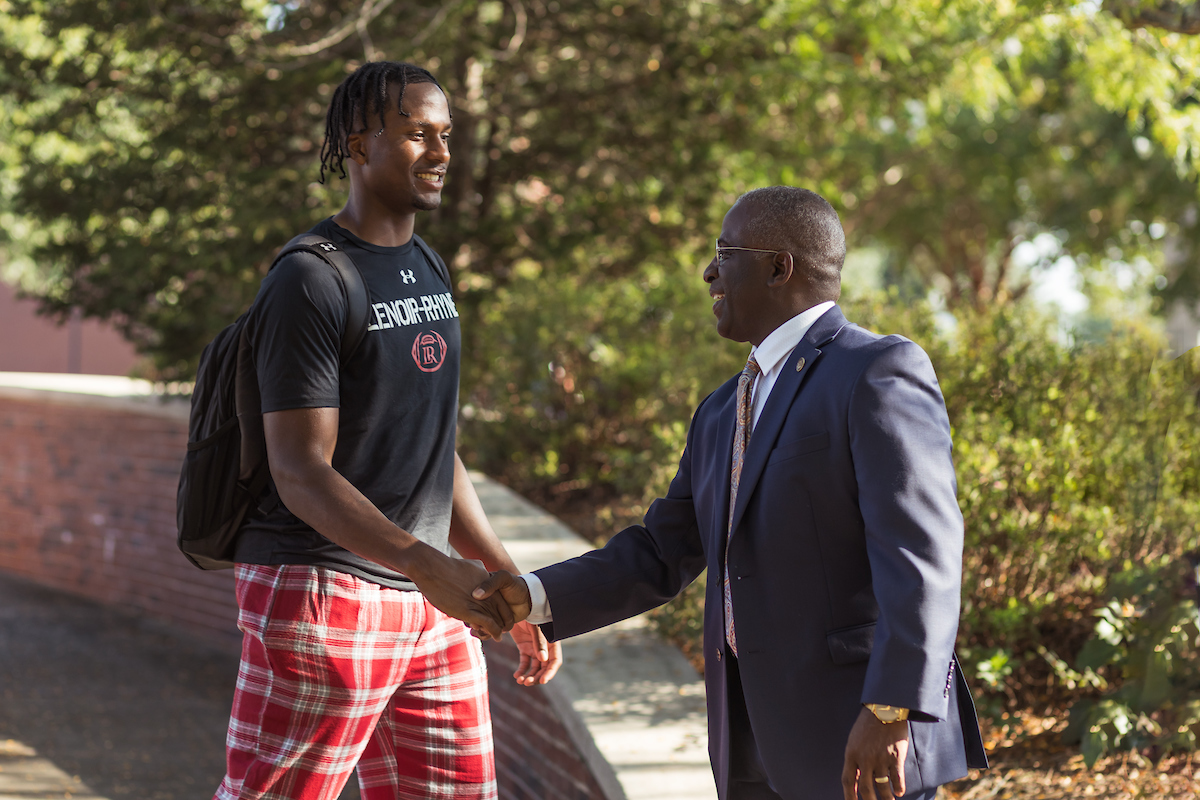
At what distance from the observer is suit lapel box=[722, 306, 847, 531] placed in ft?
7.36

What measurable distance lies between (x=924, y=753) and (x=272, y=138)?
748cm

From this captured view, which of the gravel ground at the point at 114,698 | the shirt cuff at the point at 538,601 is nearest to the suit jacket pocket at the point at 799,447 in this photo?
the shirt cuff at the point at 538,601

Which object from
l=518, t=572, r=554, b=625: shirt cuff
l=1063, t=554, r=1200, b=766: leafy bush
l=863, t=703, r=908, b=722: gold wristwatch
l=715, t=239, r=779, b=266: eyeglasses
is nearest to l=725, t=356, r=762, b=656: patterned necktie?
l=715, t=239, r=779, b=266: eyeglasses

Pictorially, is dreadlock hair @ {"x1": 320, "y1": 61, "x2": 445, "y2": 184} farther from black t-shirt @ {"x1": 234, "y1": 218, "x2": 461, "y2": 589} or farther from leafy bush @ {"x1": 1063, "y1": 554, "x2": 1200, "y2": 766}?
leafy bush @ {"x1": 1063, "y1": 554, "x2": 1200, "y2": 766}

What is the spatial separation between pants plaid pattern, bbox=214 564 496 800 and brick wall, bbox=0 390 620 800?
204 inches

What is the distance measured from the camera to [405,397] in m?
2.70

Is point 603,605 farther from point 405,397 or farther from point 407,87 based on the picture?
point 407,87

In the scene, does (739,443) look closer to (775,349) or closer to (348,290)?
(775,349)

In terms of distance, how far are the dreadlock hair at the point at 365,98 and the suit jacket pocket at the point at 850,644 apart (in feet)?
5.29

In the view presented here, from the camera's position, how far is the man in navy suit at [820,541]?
198 cm

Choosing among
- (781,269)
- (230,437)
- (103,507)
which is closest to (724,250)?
(781,269)

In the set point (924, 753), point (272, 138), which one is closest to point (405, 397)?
point (924, 753)

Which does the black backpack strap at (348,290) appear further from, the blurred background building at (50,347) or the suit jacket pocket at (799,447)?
the blurred background building at (50,347)

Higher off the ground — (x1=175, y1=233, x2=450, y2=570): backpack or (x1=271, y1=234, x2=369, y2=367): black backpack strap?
(x1=271, y1=234, x2=369, y2=367): black backpack strap
